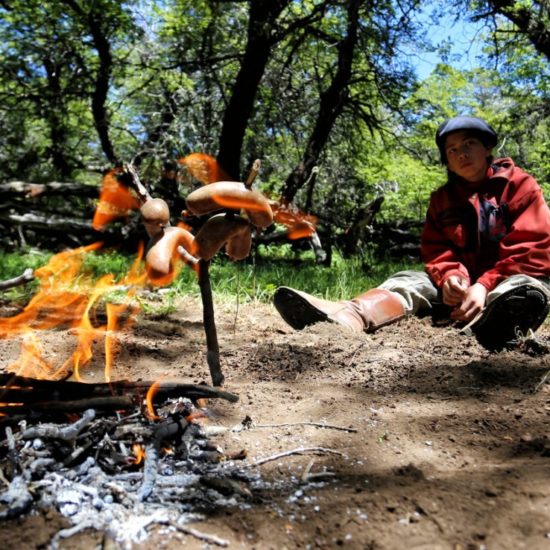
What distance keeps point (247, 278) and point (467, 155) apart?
259 cm

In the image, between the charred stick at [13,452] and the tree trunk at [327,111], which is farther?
the tree trunk at [327,111]

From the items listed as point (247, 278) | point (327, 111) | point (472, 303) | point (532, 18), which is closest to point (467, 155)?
point (472, 303)

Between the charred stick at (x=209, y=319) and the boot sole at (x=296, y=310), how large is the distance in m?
1.38

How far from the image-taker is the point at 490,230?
10.7ft

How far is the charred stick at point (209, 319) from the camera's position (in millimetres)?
1833

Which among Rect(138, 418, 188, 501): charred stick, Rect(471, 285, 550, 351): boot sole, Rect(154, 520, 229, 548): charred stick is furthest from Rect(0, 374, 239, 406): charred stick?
Rect(471, 285, 550, 351): boot sole

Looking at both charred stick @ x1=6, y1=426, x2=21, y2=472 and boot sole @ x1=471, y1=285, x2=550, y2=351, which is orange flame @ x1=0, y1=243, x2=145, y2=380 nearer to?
charred stick @ x1=6, y1=426, x2=21, y2=472

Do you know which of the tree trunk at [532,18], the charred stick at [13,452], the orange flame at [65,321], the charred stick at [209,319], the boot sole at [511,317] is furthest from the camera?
the tree trunk at [532,18]

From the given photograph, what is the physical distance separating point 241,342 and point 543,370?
1.56m

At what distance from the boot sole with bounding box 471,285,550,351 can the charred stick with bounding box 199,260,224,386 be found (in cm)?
156

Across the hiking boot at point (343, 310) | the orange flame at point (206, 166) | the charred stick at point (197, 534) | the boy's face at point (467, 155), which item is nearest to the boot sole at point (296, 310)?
the hiking boot at point (343, 310)

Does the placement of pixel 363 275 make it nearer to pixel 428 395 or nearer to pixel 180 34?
pixel 428 395

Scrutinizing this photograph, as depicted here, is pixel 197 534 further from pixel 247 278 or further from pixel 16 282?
pixel 247 278

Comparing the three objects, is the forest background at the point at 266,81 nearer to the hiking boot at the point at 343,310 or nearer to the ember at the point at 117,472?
the hiking boot at the point at 343,310
